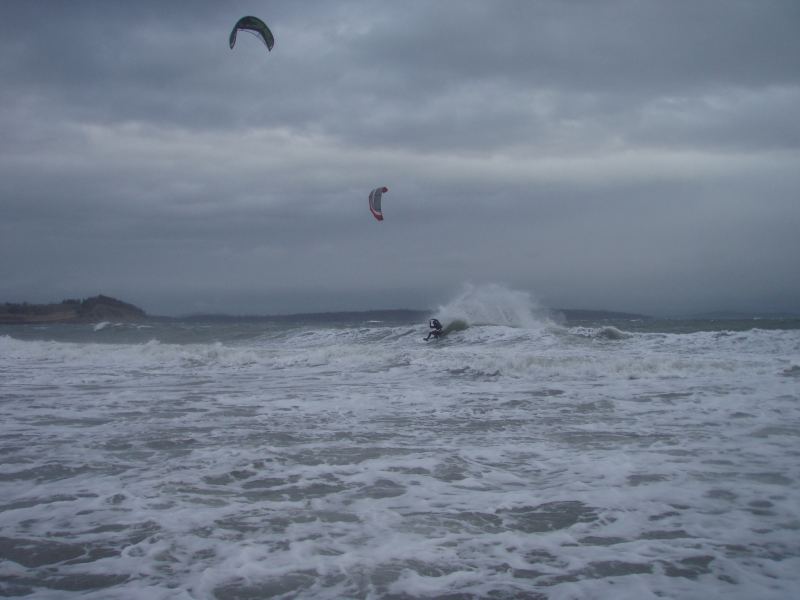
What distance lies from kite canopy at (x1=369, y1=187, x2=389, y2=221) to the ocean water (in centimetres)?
603

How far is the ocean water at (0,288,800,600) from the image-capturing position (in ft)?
11.5

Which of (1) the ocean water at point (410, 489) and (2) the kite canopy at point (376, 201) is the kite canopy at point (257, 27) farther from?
(1) the ocean water at point (410, 489)

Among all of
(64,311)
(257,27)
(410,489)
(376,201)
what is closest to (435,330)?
(376,201)

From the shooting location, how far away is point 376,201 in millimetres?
17125

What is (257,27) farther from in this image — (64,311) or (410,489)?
(64,311)

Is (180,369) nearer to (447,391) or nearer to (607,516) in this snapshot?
(447,391)

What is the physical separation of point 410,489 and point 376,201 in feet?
41.6

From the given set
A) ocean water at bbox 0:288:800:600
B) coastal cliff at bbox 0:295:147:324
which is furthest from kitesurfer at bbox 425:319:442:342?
coastal cliff at bbox 0:295:147:324

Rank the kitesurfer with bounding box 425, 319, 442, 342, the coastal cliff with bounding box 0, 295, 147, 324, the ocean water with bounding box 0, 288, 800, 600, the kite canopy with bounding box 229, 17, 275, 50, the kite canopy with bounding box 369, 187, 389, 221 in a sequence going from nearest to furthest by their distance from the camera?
the ocean water with bounding box 0, 288, 800, 600, the kite canopy with bounding box 229, 17, 275, 50, the kite canopy with bounding box 369, 187, 389, 221, the kitesurfer with bounding box 425, 319, 442, 342, the coastal cliff with bounding box 0, 295, 147, 324

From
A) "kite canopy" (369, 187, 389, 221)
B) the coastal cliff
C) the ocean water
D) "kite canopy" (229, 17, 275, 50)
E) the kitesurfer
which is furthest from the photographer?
the coastal cliff

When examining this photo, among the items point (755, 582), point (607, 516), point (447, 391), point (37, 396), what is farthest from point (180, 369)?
point (755, 582)

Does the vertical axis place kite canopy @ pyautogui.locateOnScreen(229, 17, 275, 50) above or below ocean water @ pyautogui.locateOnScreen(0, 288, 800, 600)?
above

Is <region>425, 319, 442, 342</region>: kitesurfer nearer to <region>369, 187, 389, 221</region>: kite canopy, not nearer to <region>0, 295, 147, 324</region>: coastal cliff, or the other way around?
<region>369, 187, 389, 221</region>: kite canopy

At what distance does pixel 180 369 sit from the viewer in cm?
1645
